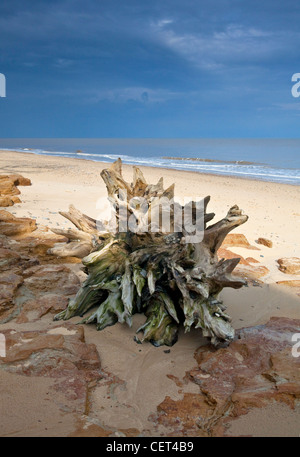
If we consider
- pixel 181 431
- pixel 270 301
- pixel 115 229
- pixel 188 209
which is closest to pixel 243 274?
pixel 270 301

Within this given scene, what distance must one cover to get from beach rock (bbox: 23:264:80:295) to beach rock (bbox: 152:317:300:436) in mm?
1608

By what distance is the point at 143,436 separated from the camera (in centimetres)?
207

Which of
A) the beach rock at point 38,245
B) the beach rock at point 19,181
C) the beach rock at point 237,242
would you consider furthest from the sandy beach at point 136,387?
the beach rock at point 19,181

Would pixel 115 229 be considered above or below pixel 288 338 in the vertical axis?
above

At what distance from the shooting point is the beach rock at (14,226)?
5358mm

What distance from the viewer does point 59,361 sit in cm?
261

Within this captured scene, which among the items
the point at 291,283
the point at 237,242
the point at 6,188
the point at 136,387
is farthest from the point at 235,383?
the point at 6,188

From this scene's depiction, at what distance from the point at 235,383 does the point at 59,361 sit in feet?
3.85

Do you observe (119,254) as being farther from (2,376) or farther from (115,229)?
(2,376)

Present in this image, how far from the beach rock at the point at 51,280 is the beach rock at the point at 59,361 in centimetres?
85

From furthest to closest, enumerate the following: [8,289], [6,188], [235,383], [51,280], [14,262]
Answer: [6,188] → [14,262] → [51,280] → [8,289] → [235,383]

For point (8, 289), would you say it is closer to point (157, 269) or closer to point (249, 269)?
point (157, 269)

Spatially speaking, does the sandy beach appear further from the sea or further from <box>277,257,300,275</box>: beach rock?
the sea

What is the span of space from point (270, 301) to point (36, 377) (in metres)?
2.39
